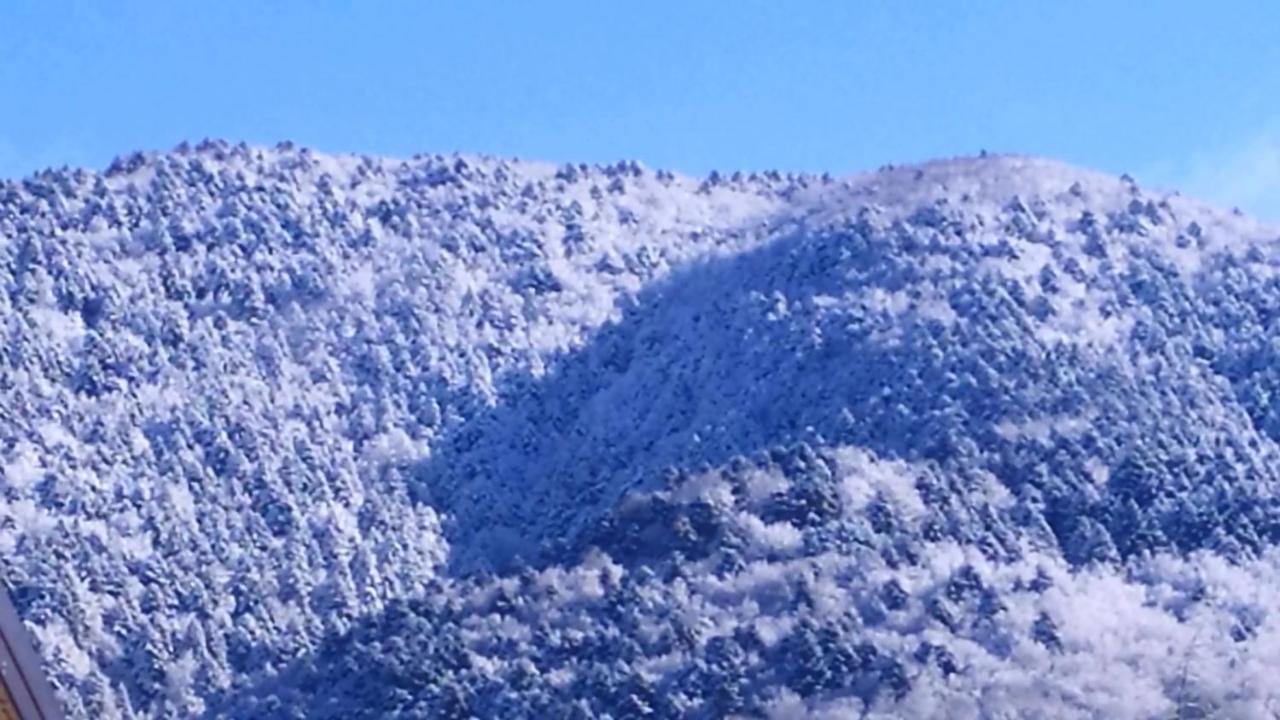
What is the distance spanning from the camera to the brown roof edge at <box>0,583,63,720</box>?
414 inches

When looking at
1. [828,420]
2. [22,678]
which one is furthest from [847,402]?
[22,678]

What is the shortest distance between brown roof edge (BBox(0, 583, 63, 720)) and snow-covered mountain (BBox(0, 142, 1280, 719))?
25.1 m

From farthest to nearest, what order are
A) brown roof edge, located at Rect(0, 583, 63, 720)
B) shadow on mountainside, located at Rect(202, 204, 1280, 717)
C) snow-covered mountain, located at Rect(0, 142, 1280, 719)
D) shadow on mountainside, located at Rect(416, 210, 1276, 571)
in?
shadow on mountainside, located at Rect(416, 210, 1276, 571) → shadow on mountainside, located at Rect(202, 204, 1280, 717) → snow-covered mountain, located at Rect(0, 142, 1280, 719) → brown roof edge, located at Rect(0, 583, 63, 720)

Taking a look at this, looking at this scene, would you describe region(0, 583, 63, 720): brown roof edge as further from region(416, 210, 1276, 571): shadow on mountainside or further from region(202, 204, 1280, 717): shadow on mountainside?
region(416, 210, 1276, 571): shadow on mountainside

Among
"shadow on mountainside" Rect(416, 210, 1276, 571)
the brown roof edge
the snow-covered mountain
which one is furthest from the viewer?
"shadow on mountainside" Rect(416, 210, 1276, 571)

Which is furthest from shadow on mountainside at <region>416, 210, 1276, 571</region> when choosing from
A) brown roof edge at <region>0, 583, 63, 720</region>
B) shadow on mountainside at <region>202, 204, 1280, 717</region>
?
brown roof edge at <region>0, 583, 63, 720</region>

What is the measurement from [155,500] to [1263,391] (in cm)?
2447

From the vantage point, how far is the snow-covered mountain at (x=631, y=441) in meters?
38.2

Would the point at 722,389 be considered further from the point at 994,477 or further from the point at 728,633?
the point at 728,633

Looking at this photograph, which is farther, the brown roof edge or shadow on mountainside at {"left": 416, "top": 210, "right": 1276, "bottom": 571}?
shadow on mountainside at {"left": 416, "top": 210, "right": 1276, "bottom": 571}

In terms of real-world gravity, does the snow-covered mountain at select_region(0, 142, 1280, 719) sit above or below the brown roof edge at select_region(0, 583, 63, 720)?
above

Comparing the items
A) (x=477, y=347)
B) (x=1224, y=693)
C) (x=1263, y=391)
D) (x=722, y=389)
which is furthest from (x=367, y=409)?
(x=1224, y=693)

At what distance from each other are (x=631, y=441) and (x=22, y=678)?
40.5m

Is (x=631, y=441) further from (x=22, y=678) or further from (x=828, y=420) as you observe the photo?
(x=22, y=678)
